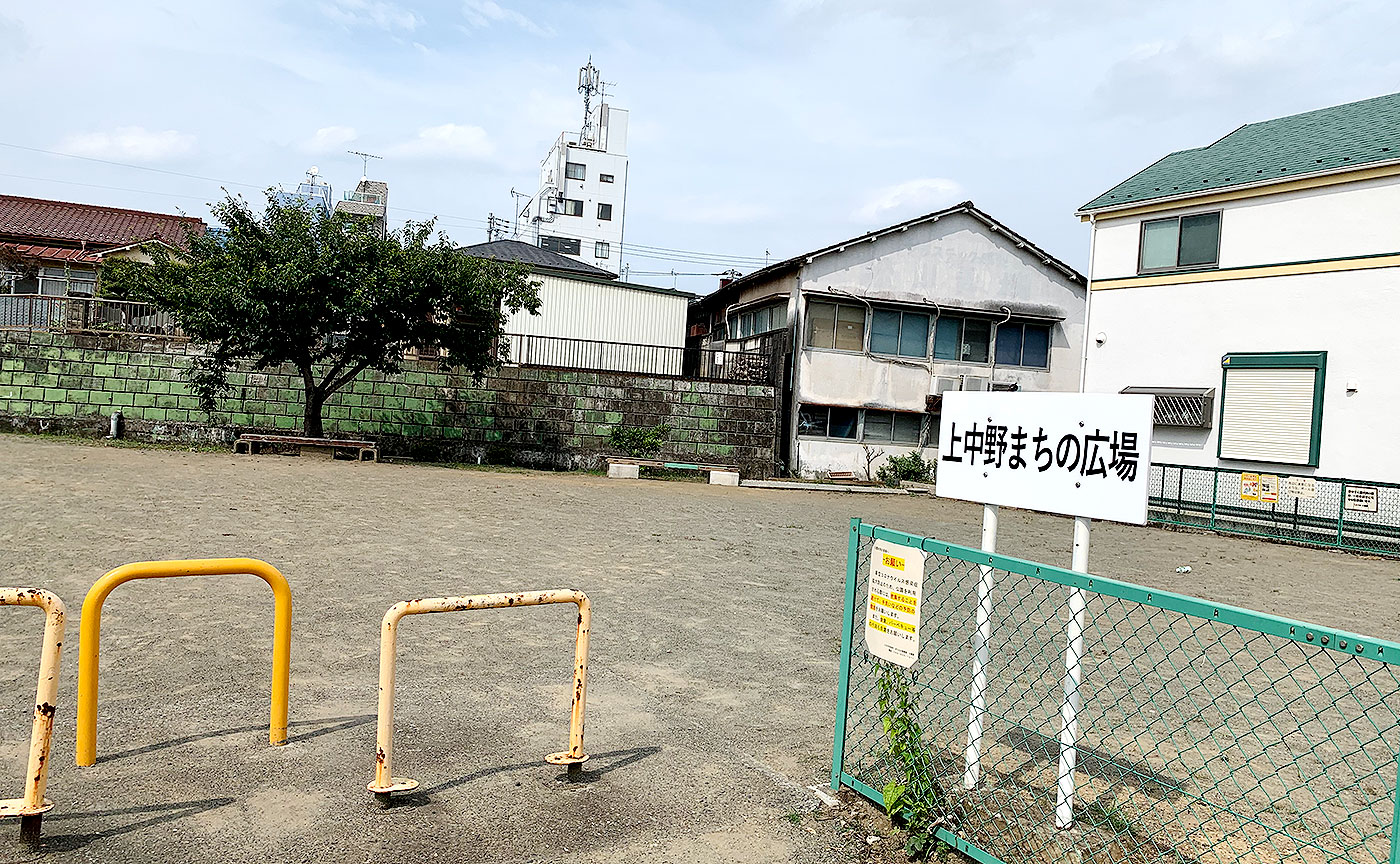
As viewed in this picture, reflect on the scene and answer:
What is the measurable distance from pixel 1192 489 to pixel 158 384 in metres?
21.4

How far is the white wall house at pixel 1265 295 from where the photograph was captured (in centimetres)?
1639

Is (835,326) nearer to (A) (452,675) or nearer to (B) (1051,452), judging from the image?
(A) (452,675)

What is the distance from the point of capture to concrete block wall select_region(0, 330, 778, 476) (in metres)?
20.5

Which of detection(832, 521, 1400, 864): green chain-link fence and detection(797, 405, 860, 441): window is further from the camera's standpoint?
detection(797, 405, 860, 441): window

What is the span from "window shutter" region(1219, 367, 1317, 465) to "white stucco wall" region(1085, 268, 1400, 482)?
0.21 metres

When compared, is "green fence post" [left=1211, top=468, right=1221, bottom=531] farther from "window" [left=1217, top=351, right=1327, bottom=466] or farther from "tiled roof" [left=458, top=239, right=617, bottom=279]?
"tiled roof" [left=458, top=239, right=617, bottom=279]

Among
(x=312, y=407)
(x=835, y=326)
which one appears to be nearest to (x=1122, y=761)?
(x=312, y=407)

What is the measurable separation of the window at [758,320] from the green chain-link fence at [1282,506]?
10.3m

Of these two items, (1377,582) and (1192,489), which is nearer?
(1377,582)

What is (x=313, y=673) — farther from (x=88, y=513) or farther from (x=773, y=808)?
(x=88, y=513)

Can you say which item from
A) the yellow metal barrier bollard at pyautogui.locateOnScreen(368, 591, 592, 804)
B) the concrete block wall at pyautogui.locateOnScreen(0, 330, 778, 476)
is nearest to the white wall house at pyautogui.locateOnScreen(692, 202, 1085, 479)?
the concrete block wall at pyautogui.locateOnScreen(0, 330, 778, 476)

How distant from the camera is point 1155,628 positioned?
304 inches

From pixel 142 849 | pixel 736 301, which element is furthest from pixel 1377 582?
pixel 736 301

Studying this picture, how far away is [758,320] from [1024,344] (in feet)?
24.2
